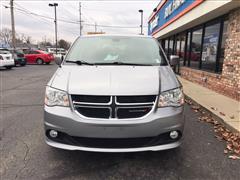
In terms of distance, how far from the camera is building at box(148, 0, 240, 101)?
6612 mm

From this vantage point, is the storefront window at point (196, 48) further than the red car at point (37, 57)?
No

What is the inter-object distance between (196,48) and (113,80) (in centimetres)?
878

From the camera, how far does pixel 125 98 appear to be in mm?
2643

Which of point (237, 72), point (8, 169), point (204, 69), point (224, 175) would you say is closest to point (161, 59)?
point (224, 175)

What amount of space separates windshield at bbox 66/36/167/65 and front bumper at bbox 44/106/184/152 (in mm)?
1236

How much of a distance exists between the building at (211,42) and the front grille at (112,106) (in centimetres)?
473

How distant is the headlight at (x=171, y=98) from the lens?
2.73 m

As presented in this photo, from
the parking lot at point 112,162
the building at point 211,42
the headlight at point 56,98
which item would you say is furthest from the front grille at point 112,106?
the building at point 211,42

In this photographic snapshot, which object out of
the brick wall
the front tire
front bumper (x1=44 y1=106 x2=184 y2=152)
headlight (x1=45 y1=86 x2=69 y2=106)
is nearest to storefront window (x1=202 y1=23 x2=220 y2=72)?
the brick wall

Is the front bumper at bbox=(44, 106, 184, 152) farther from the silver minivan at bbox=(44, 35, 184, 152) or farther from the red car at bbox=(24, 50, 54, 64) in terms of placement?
the red car at bbox=(24, 50, 54, 64)

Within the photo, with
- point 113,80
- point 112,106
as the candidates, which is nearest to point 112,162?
point 112,106

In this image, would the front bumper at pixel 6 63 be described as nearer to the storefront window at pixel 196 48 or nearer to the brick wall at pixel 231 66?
the storefront window at pixel 196 48

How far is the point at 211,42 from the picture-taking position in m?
8.66

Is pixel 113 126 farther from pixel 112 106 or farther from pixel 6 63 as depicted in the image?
pixel 6 63
